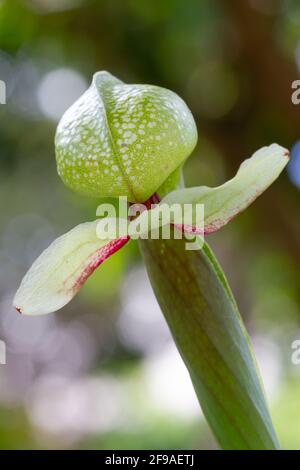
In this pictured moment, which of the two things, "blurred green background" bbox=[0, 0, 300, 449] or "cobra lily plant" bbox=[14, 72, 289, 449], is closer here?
"cobra lily plant" bbox=[14, 72, 289, 449]

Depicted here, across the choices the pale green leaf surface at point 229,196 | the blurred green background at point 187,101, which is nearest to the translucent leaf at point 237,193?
the pale green leaf surface at point 229,196

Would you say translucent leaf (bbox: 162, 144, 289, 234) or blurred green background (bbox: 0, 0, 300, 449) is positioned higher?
blurred green background (bbox: 0, 0, 300, 449)

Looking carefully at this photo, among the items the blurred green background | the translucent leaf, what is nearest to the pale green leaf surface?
the translucent leaf

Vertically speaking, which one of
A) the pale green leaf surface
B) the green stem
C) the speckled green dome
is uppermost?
the speckled green dome

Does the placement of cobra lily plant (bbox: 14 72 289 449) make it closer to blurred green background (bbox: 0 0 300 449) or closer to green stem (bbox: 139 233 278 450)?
green stem (bbox: 139 233 278 450)

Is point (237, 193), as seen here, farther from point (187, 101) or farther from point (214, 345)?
point (187, 101)

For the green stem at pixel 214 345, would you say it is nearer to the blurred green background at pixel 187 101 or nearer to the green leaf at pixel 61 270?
the green leaf at pixel 61 270
